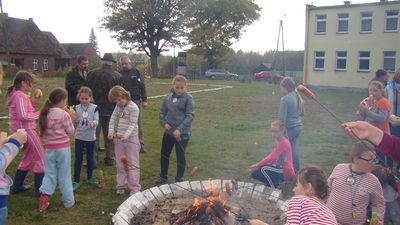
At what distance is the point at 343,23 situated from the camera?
3338 centimetres

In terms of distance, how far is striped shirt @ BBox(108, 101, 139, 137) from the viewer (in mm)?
6047

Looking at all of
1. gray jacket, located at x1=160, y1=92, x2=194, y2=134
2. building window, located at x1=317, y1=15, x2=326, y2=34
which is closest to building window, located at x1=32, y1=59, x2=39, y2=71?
building window, located at x1=317, y1=15, x2=326, y2=34

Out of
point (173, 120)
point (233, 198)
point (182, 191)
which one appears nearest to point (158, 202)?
point (182, 191)

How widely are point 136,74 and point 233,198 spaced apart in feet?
11.8

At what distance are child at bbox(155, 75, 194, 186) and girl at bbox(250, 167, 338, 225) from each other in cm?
332

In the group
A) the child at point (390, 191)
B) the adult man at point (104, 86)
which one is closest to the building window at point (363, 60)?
the adult man at point (104, 86)

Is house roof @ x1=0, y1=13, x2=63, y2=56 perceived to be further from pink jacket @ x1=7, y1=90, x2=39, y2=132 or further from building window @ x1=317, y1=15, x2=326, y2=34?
pink jacket @ x1=7, y1=90, x2=39, y2=132

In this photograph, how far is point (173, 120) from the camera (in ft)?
21.0

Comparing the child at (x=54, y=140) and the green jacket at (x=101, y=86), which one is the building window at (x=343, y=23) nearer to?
the green jacket at (x=101, y=86)

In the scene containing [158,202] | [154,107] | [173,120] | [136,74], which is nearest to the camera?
[158,202]

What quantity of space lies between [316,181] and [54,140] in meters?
3.55

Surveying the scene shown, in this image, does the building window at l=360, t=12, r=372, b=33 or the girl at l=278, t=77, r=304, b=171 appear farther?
the building window at l=360, t=12, r=372, b=33

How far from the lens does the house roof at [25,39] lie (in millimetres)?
47556

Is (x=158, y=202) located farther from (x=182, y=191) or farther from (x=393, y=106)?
(x=393, y=106)
